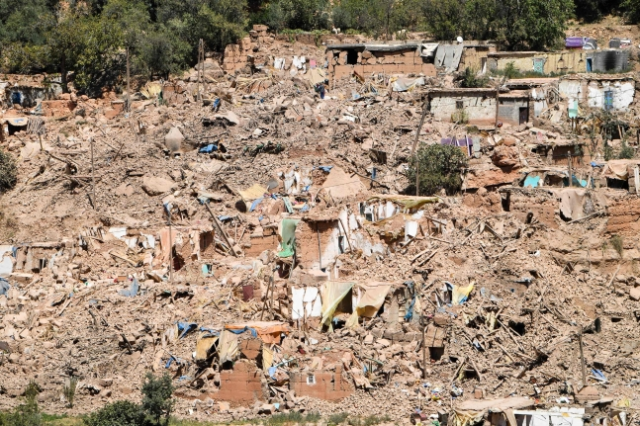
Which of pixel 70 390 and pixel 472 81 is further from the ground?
pixel 472 81

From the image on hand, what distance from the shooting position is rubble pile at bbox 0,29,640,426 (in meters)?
22.7

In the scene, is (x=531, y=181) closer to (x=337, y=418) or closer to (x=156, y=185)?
(x=156, y=185)

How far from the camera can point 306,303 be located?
78.1 feet

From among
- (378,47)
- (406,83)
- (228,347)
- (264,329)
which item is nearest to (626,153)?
(406,83)

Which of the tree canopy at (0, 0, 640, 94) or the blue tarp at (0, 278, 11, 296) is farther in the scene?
the tree canopy at (0, 0, 640, 94)

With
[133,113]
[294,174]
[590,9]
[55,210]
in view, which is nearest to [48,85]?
[133,113]

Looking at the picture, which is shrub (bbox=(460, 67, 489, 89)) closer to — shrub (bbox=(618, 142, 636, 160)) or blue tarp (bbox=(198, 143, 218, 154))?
shrub (bbox=(618, 142, 636, 160))

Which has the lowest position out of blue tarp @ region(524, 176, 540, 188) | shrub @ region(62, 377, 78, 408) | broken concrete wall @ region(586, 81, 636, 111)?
shrub @ region(62, 377, 78, 408)

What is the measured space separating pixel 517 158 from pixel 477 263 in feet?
11.4

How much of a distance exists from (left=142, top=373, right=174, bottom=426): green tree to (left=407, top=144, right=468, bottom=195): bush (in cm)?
702

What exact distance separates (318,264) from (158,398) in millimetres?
4200

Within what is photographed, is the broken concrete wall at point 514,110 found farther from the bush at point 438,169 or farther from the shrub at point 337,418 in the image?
the shrub at point 337,418

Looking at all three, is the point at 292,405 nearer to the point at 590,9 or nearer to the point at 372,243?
the point at 372,243

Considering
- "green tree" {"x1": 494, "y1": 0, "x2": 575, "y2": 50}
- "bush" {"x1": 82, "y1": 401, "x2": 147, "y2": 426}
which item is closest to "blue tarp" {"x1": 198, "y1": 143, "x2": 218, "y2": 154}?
"bush" {"x1": 82, "y1": 401, "x2": 147, "y2": 426}
